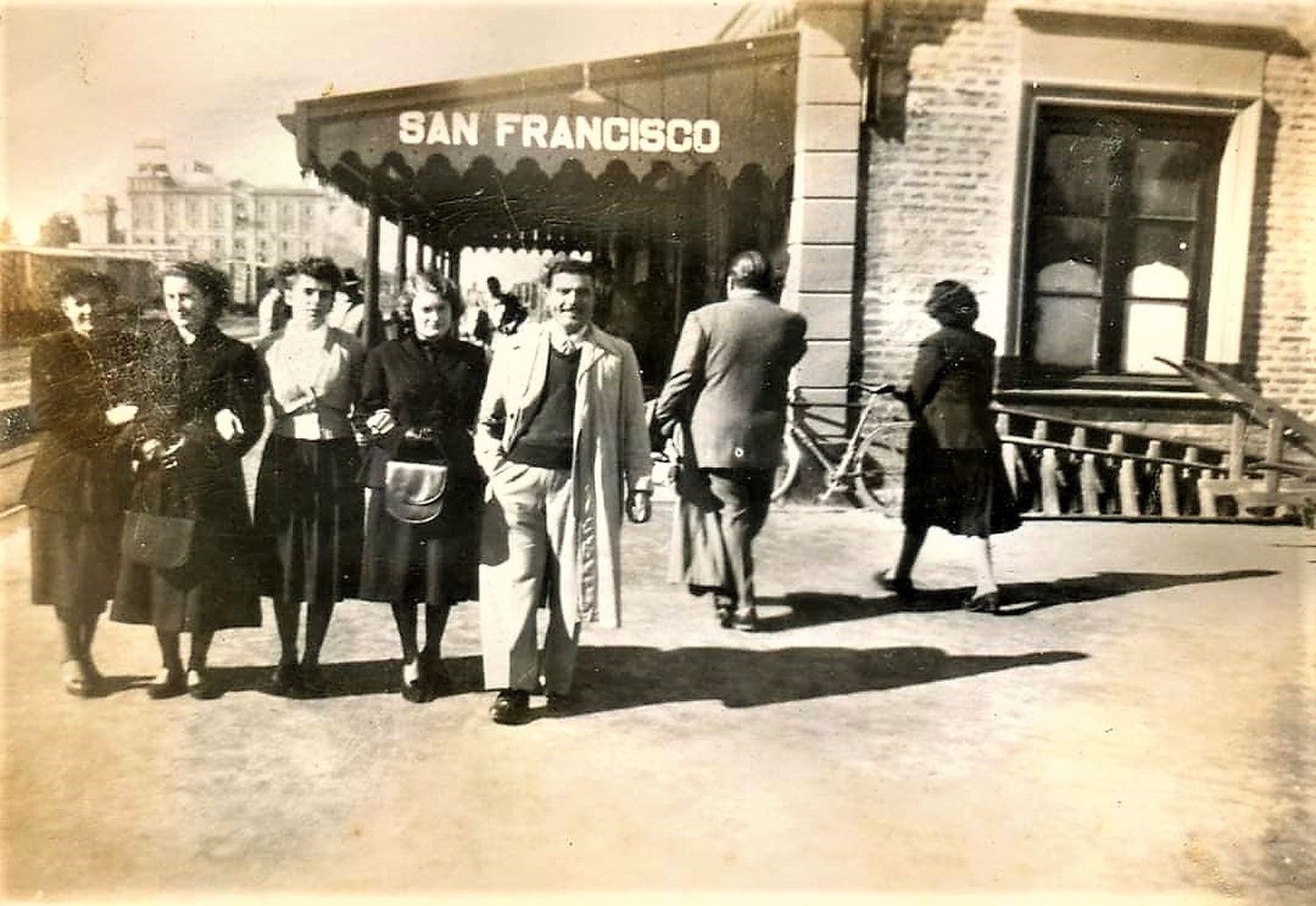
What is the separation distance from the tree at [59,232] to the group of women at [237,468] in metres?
0.21

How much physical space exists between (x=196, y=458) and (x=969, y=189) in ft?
13.9

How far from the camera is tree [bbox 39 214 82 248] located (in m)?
3.75

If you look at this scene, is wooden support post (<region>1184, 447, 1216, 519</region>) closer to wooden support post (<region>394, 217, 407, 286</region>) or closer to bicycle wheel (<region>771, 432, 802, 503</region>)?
bicycle wheel (<region>771, 432, 802, 503</region>)

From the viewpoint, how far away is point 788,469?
597cm

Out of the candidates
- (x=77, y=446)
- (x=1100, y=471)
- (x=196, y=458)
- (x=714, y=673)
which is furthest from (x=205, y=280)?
(x=1100, y=471)

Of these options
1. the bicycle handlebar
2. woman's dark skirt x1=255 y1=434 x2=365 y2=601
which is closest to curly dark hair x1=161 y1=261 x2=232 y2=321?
woman's dark skirt x1=255 y1=434 x2=365 y2=601

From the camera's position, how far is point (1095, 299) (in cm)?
592

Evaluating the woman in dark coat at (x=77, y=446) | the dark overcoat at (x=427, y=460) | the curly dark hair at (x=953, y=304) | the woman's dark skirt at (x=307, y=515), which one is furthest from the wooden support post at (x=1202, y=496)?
the woman in dark coat at (x=77, y=446)

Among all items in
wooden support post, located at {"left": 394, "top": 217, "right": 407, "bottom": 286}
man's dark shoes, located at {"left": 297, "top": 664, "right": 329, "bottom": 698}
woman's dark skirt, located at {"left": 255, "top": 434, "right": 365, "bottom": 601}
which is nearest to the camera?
woman's dark skirt, located at {"left": 255, "top": 434, "right": 365, "bottom": 601}

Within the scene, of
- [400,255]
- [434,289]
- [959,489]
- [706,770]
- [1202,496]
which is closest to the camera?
[706,770]

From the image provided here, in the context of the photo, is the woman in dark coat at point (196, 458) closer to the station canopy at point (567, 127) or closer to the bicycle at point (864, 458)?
the station canopy at point (567, 127)

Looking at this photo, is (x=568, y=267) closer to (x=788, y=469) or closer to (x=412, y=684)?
(x=412, y=684)

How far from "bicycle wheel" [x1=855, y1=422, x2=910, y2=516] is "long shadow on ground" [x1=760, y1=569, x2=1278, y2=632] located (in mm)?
839

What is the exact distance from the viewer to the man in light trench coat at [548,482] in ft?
12.0
